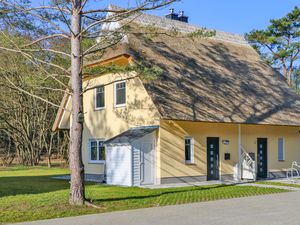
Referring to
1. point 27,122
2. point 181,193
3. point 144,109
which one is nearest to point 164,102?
point 144,109

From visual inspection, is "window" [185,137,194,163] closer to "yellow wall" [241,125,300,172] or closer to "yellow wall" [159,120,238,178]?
"yellow wall" [159,120,238,178]

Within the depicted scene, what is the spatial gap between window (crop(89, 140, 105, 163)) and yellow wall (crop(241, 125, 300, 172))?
23.0 feet

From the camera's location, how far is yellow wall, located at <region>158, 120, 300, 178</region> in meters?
19.0

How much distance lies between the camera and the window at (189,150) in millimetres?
19859

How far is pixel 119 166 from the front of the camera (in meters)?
18.7

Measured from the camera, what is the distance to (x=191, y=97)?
778 inches

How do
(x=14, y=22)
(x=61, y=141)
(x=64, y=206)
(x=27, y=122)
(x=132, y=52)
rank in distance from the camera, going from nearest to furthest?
(x=64, y=206) < (x=14, y=22) < (x=132, y=52) < (x=27, y=122) < (x=61, y=141)

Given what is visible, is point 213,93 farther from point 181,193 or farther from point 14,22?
point 14,22

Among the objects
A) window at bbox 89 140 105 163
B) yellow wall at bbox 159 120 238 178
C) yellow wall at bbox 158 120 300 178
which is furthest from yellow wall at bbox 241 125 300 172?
window at bbox 89 140 105 163

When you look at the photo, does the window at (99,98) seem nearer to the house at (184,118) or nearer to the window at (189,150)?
the house at (184,118)

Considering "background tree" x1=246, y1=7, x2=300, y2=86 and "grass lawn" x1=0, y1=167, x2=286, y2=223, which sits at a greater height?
"background tree" x1=246, y1=7, x2=300, y2=86

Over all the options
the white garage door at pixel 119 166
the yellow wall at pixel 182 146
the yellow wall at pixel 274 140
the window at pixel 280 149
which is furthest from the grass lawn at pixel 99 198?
the window at pixel 280 149

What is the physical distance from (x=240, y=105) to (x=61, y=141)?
2169 cm

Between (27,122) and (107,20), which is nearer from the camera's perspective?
(107,20)
